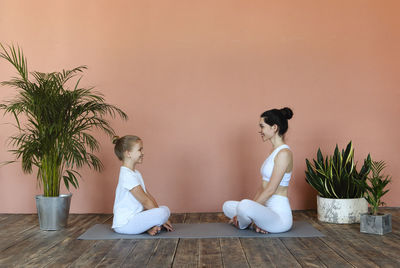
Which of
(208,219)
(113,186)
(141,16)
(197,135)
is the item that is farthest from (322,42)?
(113,186)

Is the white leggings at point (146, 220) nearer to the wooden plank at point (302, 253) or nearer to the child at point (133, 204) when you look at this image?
Result: the child at point (133, 204)

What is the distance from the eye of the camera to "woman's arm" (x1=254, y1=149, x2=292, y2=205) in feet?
9.74

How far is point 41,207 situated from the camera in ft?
A: 10.7

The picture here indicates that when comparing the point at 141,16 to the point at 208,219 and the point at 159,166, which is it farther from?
the point at 208,219

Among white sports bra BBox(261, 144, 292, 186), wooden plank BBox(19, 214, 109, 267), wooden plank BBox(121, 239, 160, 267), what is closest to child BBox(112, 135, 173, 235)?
wooden plank BBox(121, 239, 160, 267)

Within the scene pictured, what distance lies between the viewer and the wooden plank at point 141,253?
228 cm

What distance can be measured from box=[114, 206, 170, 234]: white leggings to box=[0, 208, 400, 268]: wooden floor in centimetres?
15

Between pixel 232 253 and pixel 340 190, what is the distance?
56.1 inches

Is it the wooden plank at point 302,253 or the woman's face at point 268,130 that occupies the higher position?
the woman's face at point 268,130

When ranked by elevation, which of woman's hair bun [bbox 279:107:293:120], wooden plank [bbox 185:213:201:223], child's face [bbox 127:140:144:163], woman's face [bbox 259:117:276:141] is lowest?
wooden plank [bbox 185:213:201:223]

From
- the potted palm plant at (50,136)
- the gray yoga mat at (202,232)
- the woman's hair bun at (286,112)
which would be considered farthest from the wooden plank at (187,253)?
the woman's hair bun at (286,112)

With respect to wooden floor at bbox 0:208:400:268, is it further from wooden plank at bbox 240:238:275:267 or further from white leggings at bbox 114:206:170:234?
white leggings at bbox 114:206:170:234

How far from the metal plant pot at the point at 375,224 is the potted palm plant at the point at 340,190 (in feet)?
1.13

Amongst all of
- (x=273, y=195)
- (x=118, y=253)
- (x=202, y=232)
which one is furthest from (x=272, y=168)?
(x=118, y=253)
